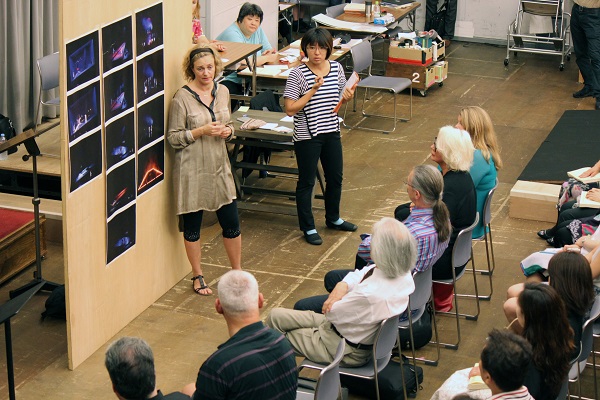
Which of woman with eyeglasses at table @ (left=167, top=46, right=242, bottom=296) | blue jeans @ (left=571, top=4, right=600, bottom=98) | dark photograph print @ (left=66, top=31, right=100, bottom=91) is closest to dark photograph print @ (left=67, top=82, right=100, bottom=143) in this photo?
dark photograph print @ (left=66, top=31, right=100, bottom=91)

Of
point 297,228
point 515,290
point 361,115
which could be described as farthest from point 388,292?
point 361,115

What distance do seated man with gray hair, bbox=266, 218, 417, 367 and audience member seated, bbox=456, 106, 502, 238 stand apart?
1655mm

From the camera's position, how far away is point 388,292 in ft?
16.0

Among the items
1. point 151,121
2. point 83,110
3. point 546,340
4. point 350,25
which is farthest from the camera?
point 350,25

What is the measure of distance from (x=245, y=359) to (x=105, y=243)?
2.23 m

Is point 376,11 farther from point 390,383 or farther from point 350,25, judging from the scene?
point 390,383

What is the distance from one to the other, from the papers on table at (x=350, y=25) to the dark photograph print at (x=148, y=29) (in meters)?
5.65

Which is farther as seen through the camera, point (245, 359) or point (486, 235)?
point (486, 235)

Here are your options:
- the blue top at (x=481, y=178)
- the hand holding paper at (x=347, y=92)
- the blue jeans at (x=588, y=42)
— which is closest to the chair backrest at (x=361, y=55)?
the hand holding paper at (x=347, y=92)

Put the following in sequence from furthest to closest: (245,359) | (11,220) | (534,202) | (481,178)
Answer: (534,202) → (11,220) → (481,178) → (245,359)

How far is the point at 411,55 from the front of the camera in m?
11.5

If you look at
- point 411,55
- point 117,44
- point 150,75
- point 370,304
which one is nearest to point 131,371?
point 370,304

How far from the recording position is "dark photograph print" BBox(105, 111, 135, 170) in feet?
18.7

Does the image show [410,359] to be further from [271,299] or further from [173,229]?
[173,229]
